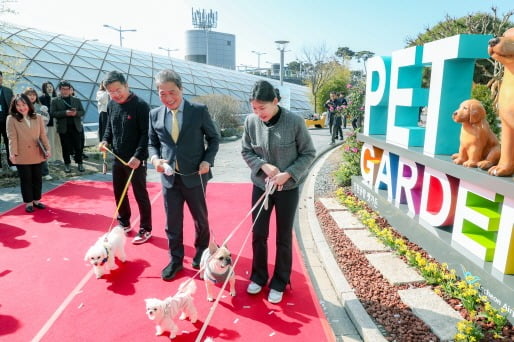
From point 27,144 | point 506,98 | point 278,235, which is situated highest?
point 506,98

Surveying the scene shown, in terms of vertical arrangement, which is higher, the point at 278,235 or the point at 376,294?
the point at 278,235

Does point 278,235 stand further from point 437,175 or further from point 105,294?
point 437,175

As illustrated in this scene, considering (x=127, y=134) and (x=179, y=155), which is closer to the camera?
(x=179, y=155)

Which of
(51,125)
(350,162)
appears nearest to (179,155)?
(350,162)

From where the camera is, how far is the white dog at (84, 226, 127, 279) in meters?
3.43

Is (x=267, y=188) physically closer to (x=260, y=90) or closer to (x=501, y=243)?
(x=260, y=90)

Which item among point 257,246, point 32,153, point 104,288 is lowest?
point 104,288

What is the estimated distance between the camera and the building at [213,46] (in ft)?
291

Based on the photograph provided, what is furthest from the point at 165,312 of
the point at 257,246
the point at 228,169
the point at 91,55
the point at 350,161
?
the point at 91,55

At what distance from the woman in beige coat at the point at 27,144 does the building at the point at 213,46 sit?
85973mm

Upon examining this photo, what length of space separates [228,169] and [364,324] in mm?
6621

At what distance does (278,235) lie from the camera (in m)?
3.19

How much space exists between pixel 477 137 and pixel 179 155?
303cm

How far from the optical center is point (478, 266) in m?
3.18
